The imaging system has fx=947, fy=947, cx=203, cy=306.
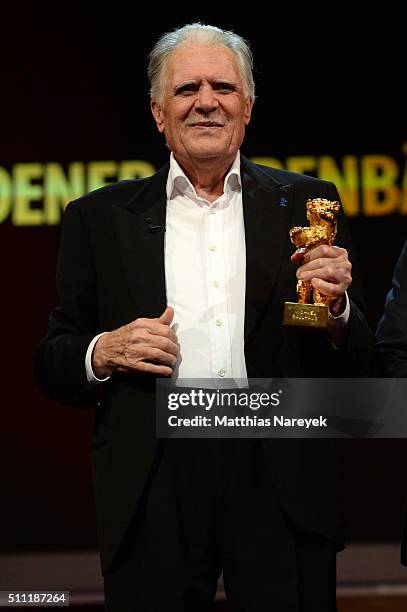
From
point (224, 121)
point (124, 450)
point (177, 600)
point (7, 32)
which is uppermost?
point (7, 32)

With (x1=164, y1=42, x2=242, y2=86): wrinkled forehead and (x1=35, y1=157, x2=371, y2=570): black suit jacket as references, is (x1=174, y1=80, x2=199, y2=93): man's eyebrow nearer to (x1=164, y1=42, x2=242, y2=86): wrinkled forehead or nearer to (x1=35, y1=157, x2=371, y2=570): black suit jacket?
(x1=164, y1=42, x2=242, y2=86): wrinkled forehead

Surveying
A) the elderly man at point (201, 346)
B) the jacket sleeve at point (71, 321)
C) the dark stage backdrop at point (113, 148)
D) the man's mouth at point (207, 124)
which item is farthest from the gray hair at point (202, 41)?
the dark stage backdrop at point (113, 148)

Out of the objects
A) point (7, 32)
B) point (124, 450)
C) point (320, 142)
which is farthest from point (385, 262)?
point (124, 450)

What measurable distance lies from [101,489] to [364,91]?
1.95 meters

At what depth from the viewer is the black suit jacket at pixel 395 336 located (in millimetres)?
1919

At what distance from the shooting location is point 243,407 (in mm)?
1840

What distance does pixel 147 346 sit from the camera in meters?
1.79

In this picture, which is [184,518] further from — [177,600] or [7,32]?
[7,32]

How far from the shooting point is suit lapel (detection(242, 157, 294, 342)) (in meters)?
1.87

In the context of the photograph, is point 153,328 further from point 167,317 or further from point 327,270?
point 327,270

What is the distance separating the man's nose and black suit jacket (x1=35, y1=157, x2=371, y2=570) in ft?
0.54

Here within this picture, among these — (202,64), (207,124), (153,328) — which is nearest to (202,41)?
(202,64)

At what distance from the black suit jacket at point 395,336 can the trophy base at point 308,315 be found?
0.25 metres

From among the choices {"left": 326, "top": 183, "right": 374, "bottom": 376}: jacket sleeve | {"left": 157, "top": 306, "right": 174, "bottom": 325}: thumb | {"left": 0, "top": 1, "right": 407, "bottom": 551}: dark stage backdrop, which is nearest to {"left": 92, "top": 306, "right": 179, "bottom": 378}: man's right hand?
{"left": 157, "top": 306, "right": 174, "bottom": 325}: thumb
